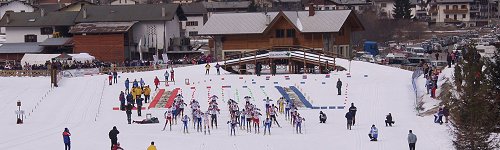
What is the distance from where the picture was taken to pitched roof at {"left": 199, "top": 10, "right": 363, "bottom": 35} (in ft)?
225

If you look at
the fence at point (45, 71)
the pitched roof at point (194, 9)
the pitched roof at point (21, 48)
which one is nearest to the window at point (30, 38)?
the pitched roof at point (21, 48)

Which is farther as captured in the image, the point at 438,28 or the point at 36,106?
the point at 438,28

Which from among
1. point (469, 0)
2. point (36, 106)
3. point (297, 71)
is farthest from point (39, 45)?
point (469, 0)

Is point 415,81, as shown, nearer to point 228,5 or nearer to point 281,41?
point 281,41

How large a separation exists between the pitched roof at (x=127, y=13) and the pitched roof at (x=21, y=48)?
14.9ft

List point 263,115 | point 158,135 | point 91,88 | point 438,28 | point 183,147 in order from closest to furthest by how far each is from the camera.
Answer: point 183,147 < point 158,135 < point 263,115 < point 91,88 < point 438,28

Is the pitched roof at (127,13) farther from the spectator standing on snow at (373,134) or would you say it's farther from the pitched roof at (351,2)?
the spectator standing on snow at (373,134)

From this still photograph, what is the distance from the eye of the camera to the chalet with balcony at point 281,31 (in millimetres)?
68375

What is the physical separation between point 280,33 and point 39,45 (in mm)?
26688

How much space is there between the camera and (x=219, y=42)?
7125 cm

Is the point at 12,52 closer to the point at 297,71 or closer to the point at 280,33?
the point at 280,33

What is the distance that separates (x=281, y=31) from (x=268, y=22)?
3.92ft

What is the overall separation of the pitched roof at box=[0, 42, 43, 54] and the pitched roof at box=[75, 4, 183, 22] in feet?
14.9

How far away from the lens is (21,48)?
8575cm
